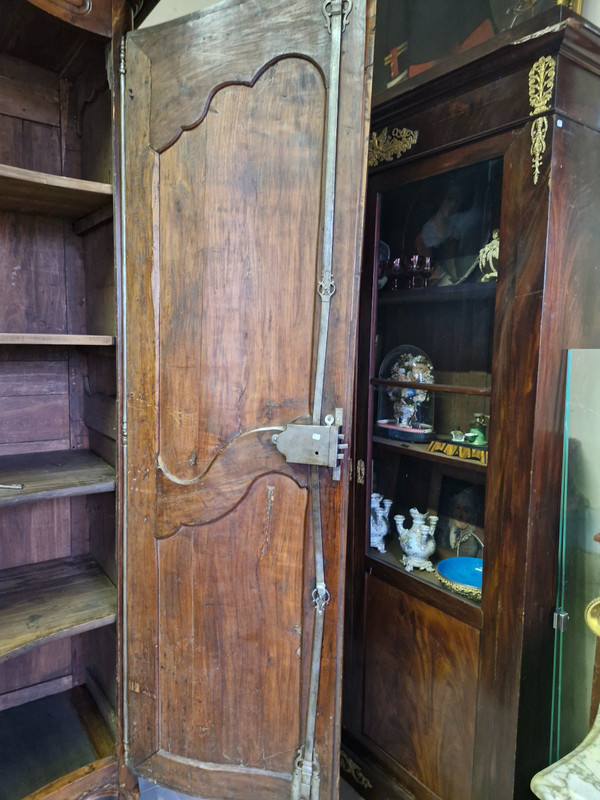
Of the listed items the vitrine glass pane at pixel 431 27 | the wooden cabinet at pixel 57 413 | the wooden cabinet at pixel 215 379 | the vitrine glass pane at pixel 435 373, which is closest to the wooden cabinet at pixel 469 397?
the vitrine glass pane at pixel 435 373

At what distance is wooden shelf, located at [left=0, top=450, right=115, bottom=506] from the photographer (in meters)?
1.22

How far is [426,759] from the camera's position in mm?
1448

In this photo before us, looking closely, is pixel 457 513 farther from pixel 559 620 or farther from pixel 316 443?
pixel 316 443

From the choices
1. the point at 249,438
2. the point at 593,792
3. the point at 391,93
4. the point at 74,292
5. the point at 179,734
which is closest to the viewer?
the point at 593,792

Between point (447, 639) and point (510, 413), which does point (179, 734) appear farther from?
point (510, 413)

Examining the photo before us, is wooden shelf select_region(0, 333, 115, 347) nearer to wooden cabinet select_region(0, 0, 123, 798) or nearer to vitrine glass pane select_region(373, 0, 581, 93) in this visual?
wooden cabinet select_region(0, 0, 123, 798)

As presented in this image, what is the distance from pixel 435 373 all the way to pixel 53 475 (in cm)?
107

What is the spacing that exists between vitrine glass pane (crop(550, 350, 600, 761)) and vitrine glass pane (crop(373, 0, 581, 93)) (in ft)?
2.93

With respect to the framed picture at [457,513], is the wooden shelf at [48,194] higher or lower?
higher

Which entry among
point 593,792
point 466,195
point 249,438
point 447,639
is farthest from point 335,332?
point 593,792

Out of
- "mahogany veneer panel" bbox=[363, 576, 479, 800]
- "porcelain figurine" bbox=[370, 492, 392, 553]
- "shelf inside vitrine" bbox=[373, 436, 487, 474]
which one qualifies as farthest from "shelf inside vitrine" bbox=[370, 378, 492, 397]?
"mahogany veneer panel" bbox=[363, 576, 479, 800]

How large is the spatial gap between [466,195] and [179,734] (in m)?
1.53

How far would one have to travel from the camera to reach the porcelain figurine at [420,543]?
1.51m

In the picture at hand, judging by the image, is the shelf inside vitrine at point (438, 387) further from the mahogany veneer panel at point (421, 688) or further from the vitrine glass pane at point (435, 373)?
the mahogany veneer panel at point (421, 688)
